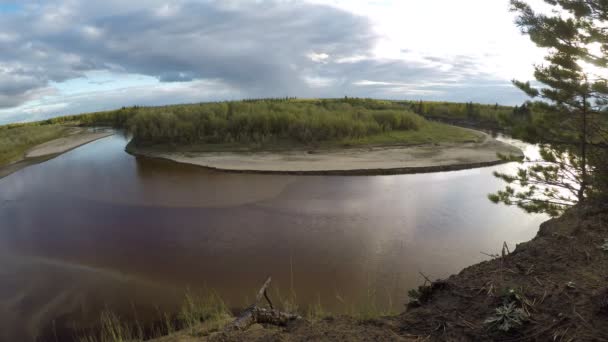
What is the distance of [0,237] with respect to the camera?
366 inches

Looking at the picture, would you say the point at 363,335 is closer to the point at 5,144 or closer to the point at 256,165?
the point at 256,165

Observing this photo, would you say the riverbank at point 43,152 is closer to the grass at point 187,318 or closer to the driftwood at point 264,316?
the grass at point 187,318

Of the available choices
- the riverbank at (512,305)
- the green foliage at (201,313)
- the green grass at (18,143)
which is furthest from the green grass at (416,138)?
the green grass at (18,143)

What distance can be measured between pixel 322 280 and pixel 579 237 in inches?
169

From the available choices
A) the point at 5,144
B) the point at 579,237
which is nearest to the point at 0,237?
the point at 579,237

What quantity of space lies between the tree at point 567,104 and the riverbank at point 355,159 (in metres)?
8.85

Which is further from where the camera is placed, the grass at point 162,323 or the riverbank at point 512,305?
the grass at point 162,323

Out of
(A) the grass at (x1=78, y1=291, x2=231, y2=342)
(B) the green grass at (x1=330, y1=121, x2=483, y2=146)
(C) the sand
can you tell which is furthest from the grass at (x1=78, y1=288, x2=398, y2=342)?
(C) the sand

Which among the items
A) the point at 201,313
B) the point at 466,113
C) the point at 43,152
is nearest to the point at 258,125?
the point at 43,152

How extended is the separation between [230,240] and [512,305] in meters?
7.08

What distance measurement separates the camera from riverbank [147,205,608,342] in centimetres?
210

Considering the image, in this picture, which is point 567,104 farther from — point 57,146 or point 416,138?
point 57,146

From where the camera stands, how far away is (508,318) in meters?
2.16

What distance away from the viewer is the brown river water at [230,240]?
6.16 m
